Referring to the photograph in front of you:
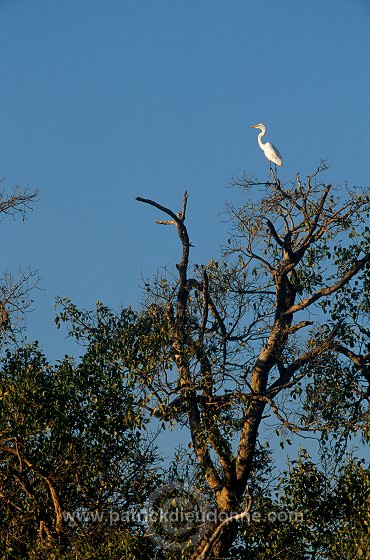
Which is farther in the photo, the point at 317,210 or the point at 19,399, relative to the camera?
the point at 317,210

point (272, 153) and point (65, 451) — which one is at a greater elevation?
point (272, 153)

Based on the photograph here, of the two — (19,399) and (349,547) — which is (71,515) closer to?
(19,399)

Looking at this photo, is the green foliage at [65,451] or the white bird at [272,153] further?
the white bird at [272,153]

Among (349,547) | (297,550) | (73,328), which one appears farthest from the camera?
(73,328)

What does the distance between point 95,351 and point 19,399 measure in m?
1.92

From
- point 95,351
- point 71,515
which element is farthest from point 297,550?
point 95,351

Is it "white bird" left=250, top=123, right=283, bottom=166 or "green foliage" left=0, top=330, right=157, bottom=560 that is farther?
"white bird" left=250, top=123, right=283, bottom=166

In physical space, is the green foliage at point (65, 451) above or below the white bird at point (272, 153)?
below

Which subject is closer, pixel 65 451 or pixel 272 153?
pixel 65 451

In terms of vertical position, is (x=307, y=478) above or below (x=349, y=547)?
above

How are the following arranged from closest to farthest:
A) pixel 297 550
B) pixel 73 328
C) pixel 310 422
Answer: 1. pixel 297 550
2. pixel 310 422
3. pixel 73 328

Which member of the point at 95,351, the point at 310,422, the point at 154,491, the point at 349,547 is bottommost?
the point at 349,547

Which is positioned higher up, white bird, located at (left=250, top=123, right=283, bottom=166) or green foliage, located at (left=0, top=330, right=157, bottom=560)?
white bird, located at (left=250, top=123, right=283, bottom=166)

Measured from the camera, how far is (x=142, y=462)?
2009 cm
